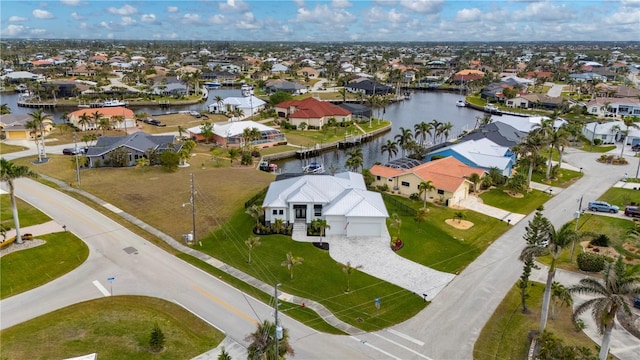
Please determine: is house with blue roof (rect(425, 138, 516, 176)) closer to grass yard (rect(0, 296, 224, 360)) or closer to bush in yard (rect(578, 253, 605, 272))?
bush in yard (rect(578, 253, 605, 272))

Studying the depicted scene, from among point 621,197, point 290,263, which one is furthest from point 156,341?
point 621,197

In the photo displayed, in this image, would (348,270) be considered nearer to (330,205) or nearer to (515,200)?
(330,205)

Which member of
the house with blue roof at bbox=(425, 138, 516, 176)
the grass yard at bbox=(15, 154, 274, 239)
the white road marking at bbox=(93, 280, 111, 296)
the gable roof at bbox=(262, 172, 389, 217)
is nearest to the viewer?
the white road marking at bbox=(93, 280, 111, 296)

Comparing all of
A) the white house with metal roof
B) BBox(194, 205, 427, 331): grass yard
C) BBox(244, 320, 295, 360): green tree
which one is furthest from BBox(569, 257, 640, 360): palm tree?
the white house with metal roof

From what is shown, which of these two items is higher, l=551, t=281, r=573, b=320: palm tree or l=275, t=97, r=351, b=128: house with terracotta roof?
l=275, t=97, r=351, b=128: house with terracotta roof

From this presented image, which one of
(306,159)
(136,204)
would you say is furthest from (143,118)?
(136,204)
